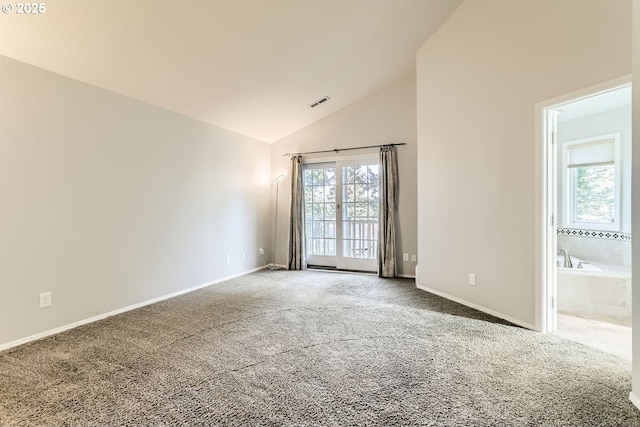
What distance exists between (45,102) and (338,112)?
3961 millimetres

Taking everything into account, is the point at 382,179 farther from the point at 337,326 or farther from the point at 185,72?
the point at 185,72

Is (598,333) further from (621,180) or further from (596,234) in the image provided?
(621,180)

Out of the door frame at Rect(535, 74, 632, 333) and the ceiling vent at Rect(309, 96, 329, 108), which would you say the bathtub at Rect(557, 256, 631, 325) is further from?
the ceiling vent at Rect(309, 96, 329, 108)

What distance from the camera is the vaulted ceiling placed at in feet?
7.29

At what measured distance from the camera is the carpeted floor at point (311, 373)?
1560mm


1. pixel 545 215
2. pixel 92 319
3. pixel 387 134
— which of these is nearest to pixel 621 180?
pixel 545 215

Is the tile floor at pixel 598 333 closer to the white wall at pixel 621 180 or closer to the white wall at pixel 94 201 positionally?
the white wall at pixel 621 180

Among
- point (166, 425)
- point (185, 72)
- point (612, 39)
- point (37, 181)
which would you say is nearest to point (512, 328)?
point (612, 39)

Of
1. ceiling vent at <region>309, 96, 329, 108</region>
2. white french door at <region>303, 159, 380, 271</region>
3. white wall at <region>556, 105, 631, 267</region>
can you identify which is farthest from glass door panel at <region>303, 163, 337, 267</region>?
white wall at <region>556, 105, 631, 267</region>

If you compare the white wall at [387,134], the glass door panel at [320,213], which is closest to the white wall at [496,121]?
the white wall at [387,134]

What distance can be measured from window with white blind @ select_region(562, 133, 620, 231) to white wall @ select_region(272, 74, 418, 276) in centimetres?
221

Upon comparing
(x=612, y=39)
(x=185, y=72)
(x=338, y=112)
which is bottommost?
(x=612, y=39)

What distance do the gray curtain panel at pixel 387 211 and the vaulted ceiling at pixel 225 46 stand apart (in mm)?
1248

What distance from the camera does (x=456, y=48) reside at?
345cm
